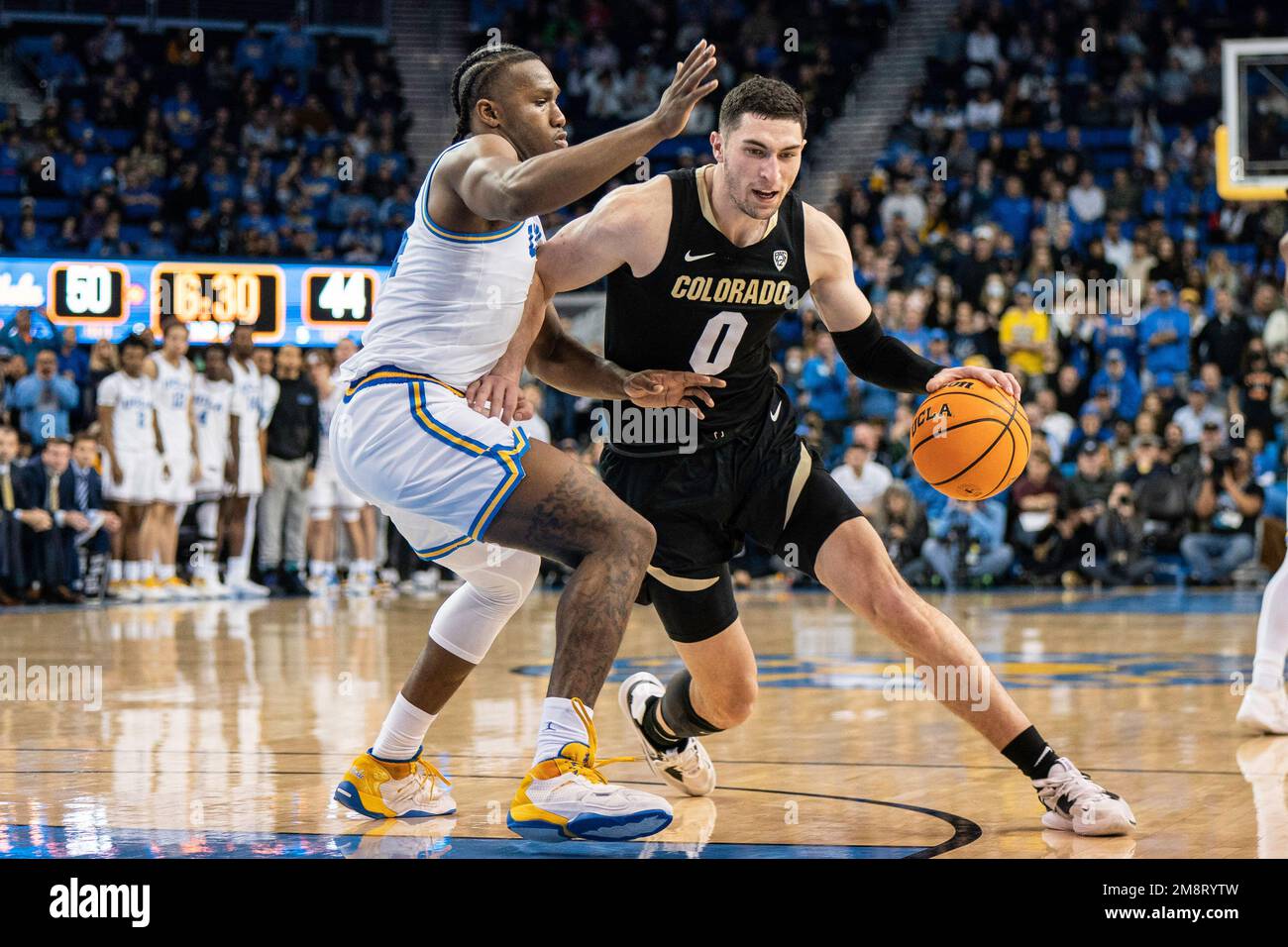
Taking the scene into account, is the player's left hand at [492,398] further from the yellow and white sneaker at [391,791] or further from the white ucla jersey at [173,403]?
the white ucla jersey at [173,403]

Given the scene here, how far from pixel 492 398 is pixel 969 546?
1006 centimetres

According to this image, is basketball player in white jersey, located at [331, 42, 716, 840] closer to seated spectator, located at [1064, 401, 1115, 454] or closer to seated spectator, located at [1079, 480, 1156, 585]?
seated spectator, located at [1079, 480, 1156, 585]

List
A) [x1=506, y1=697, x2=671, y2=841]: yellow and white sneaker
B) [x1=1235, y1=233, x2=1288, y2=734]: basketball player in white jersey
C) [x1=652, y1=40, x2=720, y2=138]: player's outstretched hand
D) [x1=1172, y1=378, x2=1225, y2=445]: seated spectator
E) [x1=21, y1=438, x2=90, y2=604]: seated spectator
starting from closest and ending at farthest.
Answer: [x1=652, y1=40, x2=720, y2=138]: player's outstretched hand < [x1=506, y1=697, x2=671, y2=841]: yellow and white sneaker < [x1=1235, y1=233, x2=1288, y2=734]: basketball player in white jersey < [x1=21, y1=438, x2=90, y2=604]: seated spectator < [x1=1172, y1=378, x2=1225, y2=445]: seated spectator

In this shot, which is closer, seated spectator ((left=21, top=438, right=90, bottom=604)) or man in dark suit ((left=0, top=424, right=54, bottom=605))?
man in dark suit ((left=0, top=424, right=54, bottom=605))

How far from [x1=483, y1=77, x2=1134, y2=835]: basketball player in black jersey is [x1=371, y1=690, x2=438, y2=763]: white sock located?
789 millimetres

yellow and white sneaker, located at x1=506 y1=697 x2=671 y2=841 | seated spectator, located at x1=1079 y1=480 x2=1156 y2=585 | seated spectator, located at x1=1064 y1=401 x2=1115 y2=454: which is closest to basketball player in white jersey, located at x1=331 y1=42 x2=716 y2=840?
yellow and white sneaker, located at x1=506 y1=697 x2=671 y2=841

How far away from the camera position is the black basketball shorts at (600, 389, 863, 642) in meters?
4.64

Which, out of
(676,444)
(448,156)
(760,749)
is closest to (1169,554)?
(760,749)

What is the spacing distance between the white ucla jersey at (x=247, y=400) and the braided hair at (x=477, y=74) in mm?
8897

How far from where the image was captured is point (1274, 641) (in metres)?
5.96

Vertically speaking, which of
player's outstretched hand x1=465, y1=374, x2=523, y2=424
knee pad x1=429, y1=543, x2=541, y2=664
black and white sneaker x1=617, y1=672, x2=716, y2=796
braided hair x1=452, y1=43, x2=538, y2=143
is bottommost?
black and white sneaker x1=617, y1=672, x2=716, y2=796

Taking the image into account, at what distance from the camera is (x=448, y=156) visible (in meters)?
4.07
